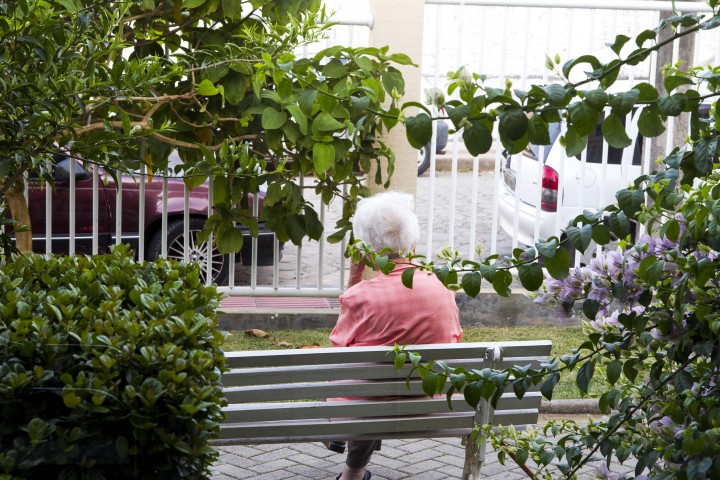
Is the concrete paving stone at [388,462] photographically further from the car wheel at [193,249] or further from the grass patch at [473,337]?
the car wheel at [193,249]

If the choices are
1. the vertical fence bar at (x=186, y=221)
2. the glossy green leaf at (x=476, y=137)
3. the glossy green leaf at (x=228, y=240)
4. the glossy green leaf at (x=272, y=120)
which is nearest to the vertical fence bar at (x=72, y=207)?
the vertical fence bar at (x=186, y=221)

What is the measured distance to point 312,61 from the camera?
534 cm

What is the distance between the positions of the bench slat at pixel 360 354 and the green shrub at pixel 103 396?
1234 mm

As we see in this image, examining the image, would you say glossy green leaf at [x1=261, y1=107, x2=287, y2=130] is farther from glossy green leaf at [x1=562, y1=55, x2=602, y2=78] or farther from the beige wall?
glossy green leaf at [x1=562, y1=55, x2=602, y2=78]

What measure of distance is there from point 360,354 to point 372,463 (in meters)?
1.21

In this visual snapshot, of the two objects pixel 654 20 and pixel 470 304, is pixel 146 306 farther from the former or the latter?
pixel 654 20

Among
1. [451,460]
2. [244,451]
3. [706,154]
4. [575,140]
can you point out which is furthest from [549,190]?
[575,140]

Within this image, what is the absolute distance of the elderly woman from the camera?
4.25 m

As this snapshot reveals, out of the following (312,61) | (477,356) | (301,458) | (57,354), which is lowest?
(301,458)

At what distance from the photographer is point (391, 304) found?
13.9ft

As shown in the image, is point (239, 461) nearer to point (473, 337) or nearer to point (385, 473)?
point (385, 473)

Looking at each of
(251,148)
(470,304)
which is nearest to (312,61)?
(251,148)

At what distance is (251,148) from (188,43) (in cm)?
69

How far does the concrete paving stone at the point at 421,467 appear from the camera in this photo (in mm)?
4859
